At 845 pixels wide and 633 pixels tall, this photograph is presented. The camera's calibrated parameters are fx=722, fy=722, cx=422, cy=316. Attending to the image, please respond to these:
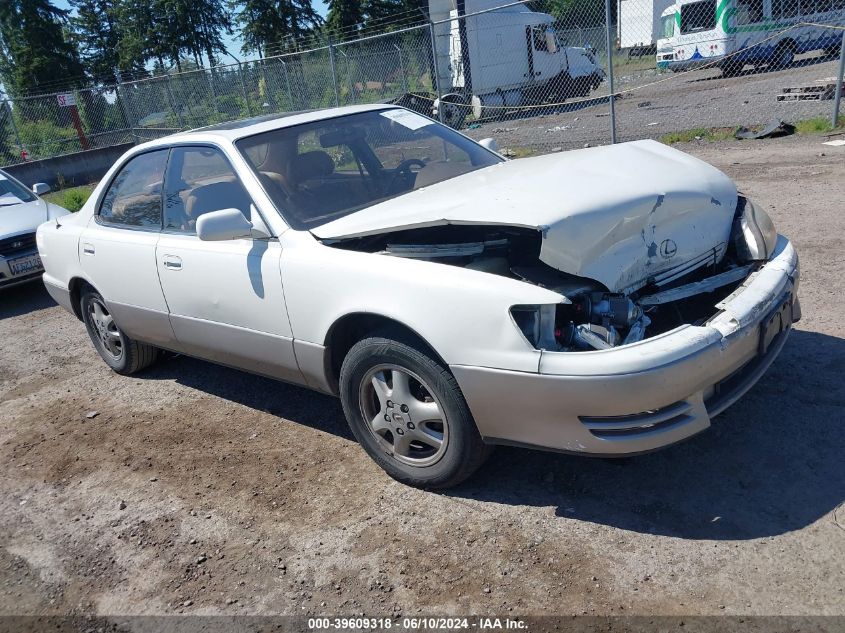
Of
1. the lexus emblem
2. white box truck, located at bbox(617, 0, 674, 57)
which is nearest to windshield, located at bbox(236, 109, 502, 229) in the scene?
the lexus emblem

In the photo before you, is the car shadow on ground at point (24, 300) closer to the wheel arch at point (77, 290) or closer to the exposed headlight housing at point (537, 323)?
the wheel arch at point (77, 290)

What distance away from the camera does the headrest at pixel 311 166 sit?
4.03 meters

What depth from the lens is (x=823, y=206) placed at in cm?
671

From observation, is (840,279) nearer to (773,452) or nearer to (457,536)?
(773,452)

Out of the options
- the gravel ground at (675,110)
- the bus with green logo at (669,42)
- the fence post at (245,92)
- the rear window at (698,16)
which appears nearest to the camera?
the gravel ground at (675,110)

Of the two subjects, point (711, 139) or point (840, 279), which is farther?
point (711, 139)

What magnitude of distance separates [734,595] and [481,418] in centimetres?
112

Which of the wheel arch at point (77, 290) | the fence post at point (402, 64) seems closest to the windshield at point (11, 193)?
the wheel arch at point (77, 290)

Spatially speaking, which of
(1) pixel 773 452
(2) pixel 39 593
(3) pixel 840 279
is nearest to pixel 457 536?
(1) pixel 773 452

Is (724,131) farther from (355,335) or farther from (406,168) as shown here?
(355,335)

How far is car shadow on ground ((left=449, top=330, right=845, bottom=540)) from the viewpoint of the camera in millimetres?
2928

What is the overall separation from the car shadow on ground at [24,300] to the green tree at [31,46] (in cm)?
3848

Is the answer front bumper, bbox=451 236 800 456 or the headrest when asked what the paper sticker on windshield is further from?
front bumper, bbox=451 236 800 456

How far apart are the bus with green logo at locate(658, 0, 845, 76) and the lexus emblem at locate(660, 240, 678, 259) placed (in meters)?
17.4
